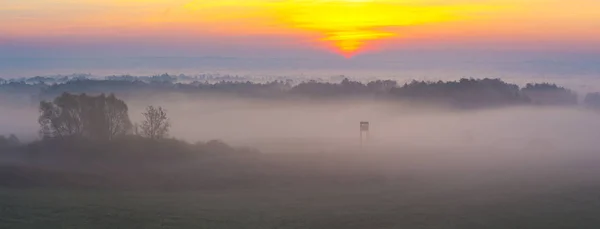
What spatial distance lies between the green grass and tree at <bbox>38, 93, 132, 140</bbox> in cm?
3231

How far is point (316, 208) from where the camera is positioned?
50.3 m

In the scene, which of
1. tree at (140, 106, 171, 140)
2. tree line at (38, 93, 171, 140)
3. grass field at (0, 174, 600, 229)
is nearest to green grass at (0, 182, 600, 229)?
grass field at (0, 174, 600, 229)

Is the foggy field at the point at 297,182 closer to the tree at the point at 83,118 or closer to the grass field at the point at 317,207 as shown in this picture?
the grass field at the point at 317,207

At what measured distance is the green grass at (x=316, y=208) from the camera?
4456cm

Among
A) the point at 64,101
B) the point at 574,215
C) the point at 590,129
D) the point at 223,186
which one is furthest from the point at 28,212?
the point at 590,129

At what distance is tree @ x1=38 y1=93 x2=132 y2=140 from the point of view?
295ft

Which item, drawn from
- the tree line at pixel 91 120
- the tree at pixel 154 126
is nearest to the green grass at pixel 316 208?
the tree line at pixel 91 120

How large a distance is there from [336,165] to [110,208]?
31.1m

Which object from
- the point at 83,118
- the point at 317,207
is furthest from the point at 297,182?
the point at 83,118

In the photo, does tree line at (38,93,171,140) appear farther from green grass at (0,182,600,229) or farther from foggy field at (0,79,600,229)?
green grass at (0,182,600,229)

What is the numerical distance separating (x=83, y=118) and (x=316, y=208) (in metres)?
49.9

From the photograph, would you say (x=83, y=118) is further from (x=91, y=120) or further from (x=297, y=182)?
(x=297, y=182)

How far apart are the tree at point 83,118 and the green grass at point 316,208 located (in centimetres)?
3231

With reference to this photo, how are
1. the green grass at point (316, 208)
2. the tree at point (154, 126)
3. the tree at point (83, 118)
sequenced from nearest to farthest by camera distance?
the green grass at point (316, 208)
the tree at point (83, 118)
the tree at point (154, 126)
